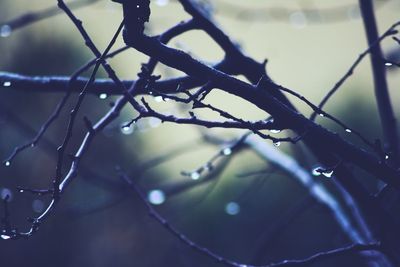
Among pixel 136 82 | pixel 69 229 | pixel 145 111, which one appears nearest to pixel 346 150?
pixel 145 111

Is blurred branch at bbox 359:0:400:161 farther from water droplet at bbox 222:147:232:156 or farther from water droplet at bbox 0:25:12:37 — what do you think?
water droplet at bbox 0:25:12:37

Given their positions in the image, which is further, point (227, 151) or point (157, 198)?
point (157, 198)

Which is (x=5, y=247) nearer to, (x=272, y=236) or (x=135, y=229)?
(x=135, y=229)

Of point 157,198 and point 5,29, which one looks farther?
point 157,198

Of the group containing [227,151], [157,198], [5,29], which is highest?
[5,29]

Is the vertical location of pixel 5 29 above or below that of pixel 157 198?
above

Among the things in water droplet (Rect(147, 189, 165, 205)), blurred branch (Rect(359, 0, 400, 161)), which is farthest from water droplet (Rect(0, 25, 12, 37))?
blurred branch (Rect(359, 0, 400, 161))

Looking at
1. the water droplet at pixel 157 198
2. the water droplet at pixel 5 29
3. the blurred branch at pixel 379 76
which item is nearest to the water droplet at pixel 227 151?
the water droplet at pixel 157 198

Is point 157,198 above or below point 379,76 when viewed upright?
above

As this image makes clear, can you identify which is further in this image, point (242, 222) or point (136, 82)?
point (242, 222)

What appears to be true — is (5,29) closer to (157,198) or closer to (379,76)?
(157,198)

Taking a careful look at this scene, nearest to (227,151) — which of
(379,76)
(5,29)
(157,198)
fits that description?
(157,198)
